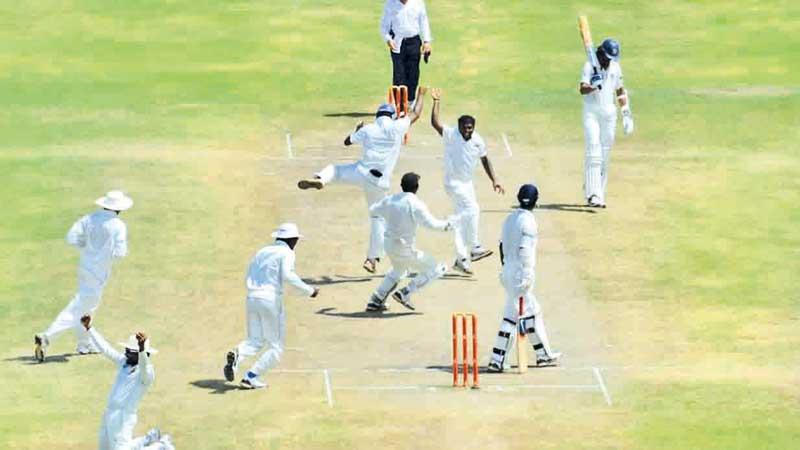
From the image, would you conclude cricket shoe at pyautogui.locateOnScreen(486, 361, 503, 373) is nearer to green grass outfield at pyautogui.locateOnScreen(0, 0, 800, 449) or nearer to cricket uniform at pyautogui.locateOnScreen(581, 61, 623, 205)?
green grass outfield at pyautogui.locateOnScreen(0, 0, 800, 449)

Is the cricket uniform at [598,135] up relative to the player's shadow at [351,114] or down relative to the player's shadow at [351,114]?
down

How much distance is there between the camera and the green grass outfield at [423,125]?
26.1 m

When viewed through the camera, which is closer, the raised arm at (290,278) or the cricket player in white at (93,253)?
the raised arm at (290,278)

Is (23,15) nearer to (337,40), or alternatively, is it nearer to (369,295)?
(337,40)

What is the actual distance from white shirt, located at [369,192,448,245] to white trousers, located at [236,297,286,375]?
2891 millimetres

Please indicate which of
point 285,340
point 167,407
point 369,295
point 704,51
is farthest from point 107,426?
point 704,51

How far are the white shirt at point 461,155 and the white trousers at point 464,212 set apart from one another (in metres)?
0.11

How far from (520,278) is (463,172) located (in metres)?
4.27

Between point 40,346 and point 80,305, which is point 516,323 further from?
point 40,346

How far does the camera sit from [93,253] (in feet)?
89.5

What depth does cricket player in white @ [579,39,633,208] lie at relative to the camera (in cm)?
3403

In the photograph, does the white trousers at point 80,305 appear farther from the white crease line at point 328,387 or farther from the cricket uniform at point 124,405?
the cricket uniform at point 124,405

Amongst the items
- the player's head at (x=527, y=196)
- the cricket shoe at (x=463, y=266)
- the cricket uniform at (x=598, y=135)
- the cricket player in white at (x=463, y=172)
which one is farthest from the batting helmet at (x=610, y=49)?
the player's head at (x=527, y=196)

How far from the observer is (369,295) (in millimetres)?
30453
